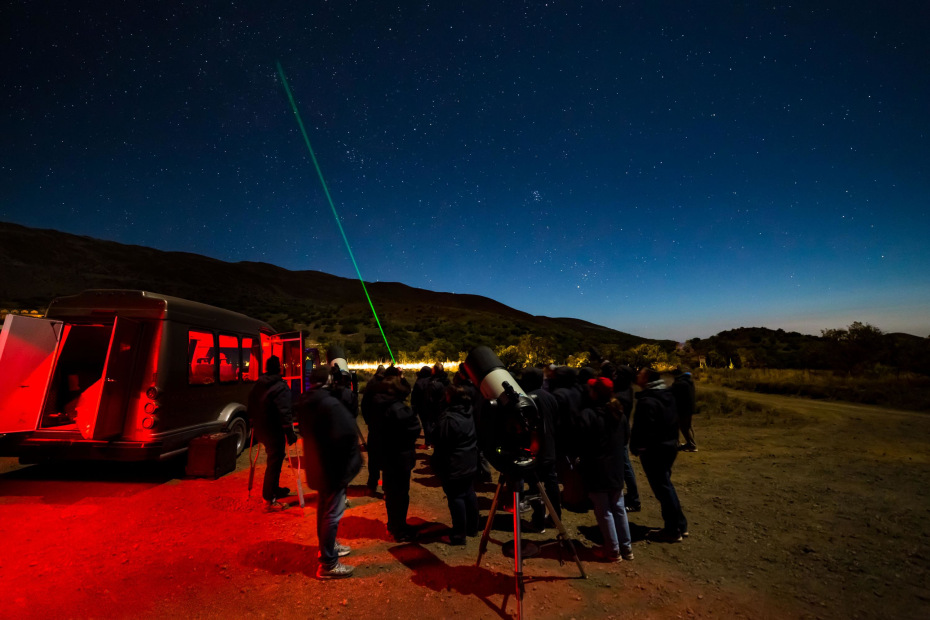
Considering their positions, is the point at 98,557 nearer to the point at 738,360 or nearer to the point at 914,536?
the point at 914,536

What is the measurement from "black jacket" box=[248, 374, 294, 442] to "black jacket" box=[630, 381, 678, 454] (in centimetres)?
476

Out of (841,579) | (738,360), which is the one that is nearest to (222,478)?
(841,579)

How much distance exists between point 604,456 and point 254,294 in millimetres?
94347

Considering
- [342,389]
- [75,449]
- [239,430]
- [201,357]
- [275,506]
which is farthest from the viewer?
[239,430]

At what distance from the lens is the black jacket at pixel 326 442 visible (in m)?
4.06

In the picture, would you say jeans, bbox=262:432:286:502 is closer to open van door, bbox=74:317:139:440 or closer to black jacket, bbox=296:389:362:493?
black jacket, bbox=296:389:362:493

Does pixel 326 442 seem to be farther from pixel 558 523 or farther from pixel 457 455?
pixel 558 523

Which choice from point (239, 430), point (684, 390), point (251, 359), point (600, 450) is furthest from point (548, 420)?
point (251, 359)

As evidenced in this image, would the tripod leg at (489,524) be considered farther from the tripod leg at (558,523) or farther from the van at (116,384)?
the van at (116,384)

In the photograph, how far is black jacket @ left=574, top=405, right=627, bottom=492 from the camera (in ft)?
14.5

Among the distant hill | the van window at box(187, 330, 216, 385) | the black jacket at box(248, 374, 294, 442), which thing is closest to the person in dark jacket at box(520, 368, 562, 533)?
the black jacket at box(248, 374, 294, 442)

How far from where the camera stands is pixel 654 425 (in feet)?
16.2

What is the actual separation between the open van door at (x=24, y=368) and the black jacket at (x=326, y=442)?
19.1ft

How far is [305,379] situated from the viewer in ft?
40.9
